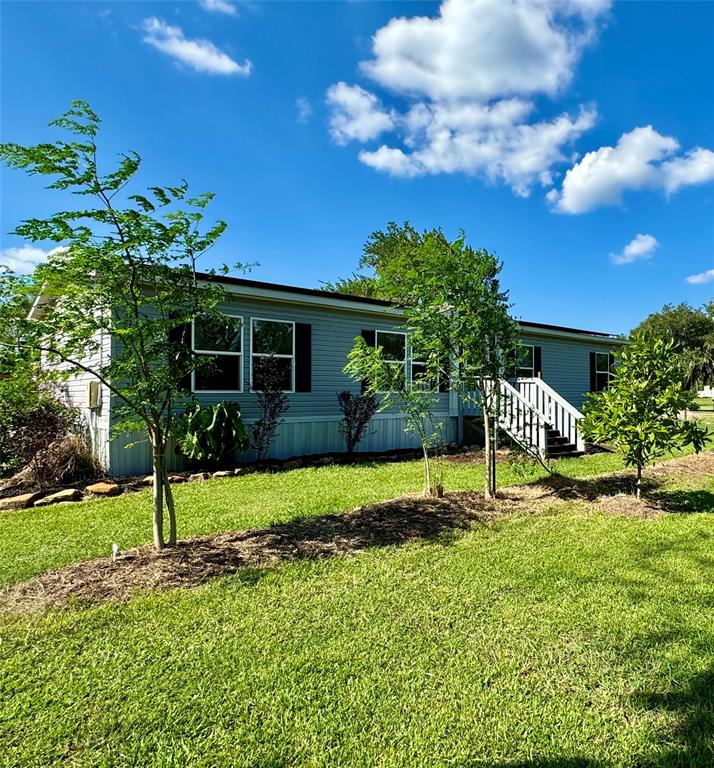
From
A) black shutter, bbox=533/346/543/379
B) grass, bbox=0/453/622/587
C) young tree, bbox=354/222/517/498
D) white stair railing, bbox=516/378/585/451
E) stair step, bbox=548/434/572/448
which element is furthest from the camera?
black shutter, bbox=533/346/543/379

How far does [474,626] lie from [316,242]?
19.7 metres

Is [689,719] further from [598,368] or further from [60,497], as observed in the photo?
[598,368]

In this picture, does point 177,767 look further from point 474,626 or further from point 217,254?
point 217,254

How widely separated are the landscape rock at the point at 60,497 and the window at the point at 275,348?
11.1 feet

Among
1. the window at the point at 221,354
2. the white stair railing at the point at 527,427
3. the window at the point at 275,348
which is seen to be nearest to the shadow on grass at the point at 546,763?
the white stair railing at the point at 527,427

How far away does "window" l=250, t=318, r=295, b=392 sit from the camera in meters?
8.68

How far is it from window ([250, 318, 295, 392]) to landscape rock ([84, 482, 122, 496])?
2.99 m

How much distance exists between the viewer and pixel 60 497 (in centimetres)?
615

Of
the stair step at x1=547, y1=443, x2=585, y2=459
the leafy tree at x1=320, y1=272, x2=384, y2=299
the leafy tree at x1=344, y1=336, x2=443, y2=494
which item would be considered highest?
the leafy tree at x1=320, y1=272, x2=384, y2=299

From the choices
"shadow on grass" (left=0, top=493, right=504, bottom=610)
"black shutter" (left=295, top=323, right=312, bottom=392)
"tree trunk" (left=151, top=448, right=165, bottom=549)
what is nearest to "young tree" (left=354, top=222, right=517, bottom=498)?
"shadow on grass" (left=0, top=493, right=504, bottom=610)

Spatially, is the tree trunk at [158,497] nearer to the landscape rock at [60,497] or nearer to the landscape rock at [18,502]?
the landscape rock at [60,497]

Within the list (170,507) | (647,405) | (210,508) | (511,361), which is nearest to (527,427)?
(647,405)

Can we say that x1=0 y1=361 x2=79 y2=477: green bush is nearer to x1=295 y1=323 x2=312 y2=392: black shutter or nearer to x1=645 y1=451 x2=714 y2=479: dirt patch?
x1=295 y1=323 x2=312 y2=392: black shutter

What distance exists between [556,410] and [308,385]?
242 inches
